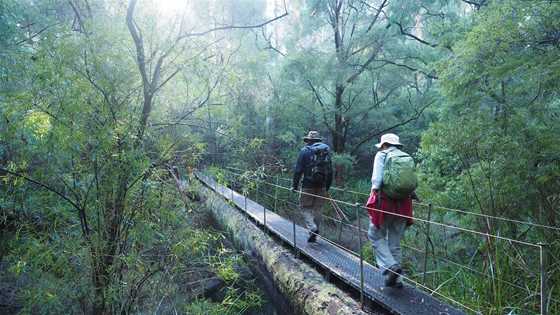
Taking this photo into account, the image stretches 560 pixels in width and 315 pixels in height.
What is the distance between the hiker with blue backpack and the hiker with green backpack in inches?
56.0

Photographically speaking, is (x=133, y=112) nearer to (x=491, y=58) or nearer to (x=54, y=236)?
(x=54, y=236)

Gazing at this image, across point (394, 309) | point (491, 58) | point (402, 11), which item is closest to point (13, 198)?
point (394, 309)

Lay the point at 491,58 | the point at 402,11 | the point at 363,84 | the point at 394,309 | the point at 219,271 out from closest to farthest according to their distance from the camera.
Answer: the point at 394,309, the point at 219,271, the point at 491,58, the point at 402,11, the point at 363,84

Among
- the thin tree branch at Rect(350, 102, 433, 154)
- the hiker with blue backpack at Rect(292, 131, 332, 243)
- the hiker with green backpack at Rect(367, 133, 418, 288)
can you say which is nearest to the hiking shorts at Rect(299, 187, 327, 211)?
the hiker with blue backpack at Rect(292, 131, 332, 243)

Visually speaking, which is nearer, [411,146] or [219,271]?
[219,271]

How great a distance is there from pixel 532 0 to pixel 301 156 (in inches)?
127

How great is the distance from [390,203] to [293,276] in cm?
150

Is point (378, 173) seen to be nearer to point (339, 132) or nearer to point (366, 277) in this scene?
point (366, 277)

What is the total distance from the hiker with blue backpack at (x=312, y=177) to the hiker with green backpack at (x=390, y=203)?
1.42 metres

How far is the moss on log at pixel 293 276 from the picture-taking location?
3477 millimetres

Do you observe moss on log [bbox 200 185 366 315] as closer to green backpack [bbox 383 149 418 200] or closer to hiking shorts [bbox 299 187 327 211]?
hiking shorts [bbox 299 187 327 211]

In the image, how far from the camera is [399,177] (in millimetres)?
3549

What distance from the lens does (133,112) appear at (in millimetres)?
3709

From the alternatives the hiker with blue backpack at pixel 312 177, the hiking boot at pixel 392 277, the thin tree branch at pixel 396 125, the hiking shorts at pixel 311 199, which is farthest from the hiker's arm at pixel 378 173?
the thin tree branch at pixel 396 125
